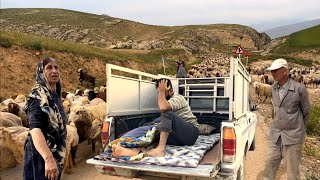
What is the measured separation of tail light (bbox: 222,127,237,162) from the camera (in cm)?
495

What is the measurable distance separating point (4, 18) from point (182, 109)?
11359cm

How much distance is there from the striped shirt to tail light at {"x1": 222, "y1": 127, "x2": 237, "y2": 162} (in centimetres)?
106

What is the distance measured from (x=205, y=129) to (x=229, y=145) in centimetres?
219

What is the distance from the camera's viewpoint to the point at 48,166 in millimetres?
3672

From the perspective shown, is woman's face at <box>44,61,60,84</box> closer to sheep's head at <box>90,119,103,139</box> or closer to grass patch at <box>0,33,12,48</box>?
sheep's head at <box>90,119,103,139</box>

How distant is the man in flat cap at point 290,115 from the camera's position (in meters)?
5.43

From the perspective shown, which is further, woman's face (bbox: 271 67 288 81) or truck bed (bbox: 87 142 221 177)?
woman's face (bbox: 271 67 288 81)

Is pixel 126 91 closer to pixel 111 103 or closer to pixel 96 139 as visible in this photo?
pixel 111 103

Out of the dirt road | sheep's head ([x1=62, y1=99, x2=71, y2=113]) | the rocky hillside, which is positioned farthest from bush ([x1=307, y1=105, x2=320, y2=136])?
the rocky hillside

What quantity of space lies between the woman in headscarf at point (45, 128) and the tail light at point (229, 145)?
2.17m

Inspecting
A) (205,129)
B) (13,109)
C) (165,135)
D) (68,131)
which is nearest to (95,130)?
(68,131)

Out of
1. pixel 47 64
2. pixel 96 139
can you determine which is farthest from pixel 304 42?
pixel 47 64

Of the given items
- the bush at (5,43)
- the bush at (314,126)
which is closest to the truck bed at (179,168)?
the bush at (314,126)

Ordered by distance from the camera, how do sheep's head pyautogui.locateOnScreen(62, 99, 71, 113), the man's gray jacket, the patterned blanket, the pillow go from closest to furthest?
the patterned blanket
the man's gray jacket
the pillow
sheep's head pyautogui.locateOnScreen(62, 99, 71, 113)
